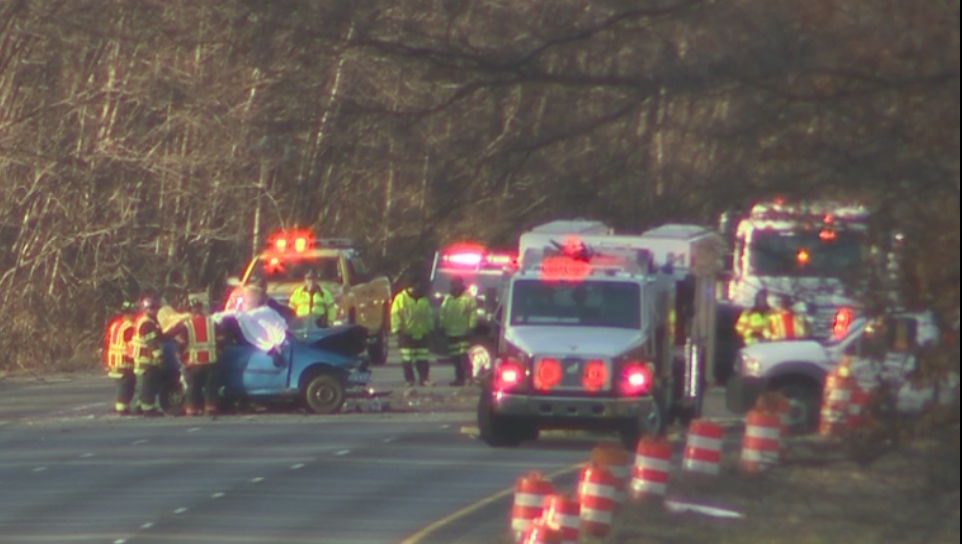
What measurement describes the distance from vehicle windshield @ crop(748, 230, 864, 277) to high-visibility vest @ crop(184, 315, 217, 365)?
16.3 meters

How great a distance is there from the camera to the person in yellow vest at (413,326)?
29.5m

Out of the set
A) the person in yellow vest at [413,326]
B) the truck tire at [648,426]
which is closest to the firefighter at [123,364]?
the person in yellow vest at [413,326]

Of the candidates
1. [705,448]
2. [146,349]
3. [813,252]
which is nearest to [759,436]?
[705,448]

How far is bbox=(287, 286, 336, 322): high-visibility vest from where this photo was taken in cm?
3089

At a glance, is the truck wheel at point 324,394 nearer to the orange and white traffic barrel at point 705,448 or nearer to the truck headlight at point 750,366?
the truck headlight at point 750,366

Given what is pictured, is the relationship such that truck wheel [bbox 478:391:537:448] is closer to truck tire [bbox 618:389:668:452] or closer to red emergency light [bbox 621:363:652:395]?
truck tire [bbox 618:389:668:452]

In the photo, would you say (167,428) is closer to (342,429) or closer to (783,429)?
(342,429)

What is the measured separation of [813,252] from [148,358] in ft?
57.7

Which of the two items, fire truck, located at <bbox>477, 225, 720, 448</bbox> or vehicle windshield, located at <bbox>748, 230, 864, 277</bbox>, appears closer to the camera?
vehicle windshield, located at <bbox>748, 230, 864, 277</bbox>

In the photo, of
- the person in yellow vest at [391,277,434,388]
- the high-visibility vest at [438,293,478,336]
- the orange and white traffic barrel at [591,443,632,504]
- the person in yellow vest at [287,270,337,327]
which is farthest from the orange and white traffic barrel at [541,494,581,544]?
the person in yellow vest at [287,270,337,327]

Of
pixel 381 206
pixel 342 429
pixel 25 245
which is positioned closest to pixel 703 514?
pixel 381 206

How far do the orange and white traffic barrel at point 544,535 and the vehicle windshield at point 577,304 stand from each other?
28.4 ft

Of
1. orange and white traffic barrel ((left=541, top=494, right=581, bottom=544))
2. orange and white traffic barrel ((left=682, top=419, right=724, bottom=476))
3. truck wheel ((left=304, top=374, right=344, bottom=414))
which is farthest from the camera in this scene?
truck wheel ((left=304, top=374, right=344, bottom=414))

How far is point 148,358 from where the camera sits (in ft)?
83.0
